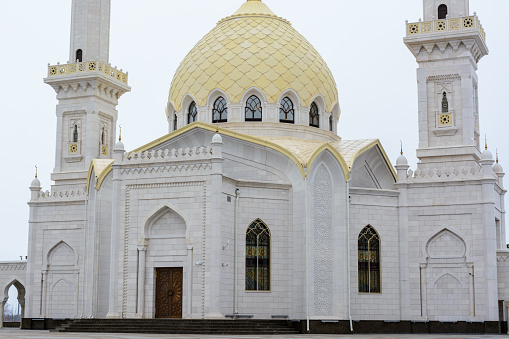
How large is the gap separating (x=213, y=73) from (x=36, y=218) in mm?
9314

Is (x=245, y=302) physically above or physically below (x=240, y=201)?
below

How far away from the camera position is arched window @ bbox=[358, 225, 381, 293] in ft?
94.8

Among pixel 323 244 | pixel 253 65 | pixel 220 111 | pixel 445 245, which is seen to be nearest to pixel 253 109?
pixel 220 111

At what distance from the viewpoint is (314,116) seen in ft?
108

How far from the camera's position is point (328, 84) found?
33562 millimetres

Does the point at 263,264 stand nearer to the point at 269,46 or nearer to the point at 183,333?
the point at 183,333

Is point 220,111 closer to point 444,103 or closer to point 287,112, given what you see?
point 287,112

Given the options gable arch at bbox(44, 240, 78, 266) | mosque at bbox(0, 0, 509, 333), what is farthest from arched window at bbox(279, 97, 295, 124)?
gable arch at bbox(44, 240, 78, 266)

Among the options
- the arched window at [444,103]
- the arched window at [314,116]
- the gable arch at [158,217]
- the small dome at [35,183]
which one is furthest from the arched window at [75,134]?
the arched window at [444,103]

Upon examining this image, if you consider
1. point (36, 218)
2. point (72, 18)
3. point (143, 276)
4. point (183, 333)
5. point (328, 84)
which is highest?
point (72, 18)

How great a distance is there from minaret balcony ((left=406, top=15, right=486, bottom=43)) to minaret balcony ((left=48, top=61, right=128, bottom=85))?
13.0 meters

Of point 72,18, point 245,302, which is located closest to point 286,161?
point 245,302

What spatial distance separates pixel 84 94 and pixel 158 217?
10.4 metres

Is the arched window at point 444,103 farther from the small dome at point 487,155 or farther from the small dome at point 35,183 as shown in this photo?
the small dome at point 35,183
